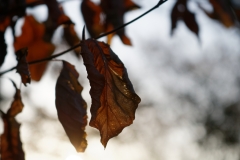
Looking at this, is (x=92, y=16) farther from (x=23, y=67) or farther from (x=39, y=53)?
(x=23, y=67)

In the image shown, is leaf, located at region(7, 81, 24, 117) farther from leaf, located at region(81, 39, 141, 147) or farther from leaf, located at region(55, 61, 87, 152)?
leaf, located at region(81, 39, 141, 147)

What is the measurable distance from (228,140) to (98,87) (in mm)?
9910

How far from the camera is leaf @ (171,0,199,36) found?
119cm

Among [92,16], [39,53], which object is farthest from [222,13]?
[39,53]

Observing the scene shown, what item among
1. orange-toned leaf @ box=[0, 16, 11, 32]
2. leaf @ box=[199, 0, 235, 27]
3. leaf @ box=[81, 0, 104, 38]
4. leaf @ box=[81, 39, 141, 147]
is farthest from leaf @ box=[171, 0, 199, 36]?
leaf @ box=[81, 39, 141, 147]

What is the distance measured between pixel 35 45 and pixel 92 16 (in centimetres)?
19

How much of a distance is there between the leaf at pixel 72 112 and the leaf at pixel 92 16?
0.35 metres

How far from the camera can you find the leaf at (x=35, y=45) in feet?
3.71

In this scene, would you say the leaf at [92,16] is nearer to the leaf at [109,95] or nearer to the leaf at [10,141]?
the leaf at [10,141]

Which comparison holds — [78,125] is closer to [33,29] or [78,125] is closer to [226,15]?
[33,29]

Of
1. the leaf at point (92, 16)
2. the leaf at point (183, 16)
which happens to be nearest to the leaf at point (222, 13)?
the leaf at point (183, 16)

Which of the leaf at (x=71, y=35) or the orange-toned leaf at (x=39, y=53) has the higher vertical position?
the leaf at (x=71, y=35)

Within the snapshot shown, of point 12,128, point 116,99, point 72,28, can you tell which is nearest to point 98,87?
point 116,99

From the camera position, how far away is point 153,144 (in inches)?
375
